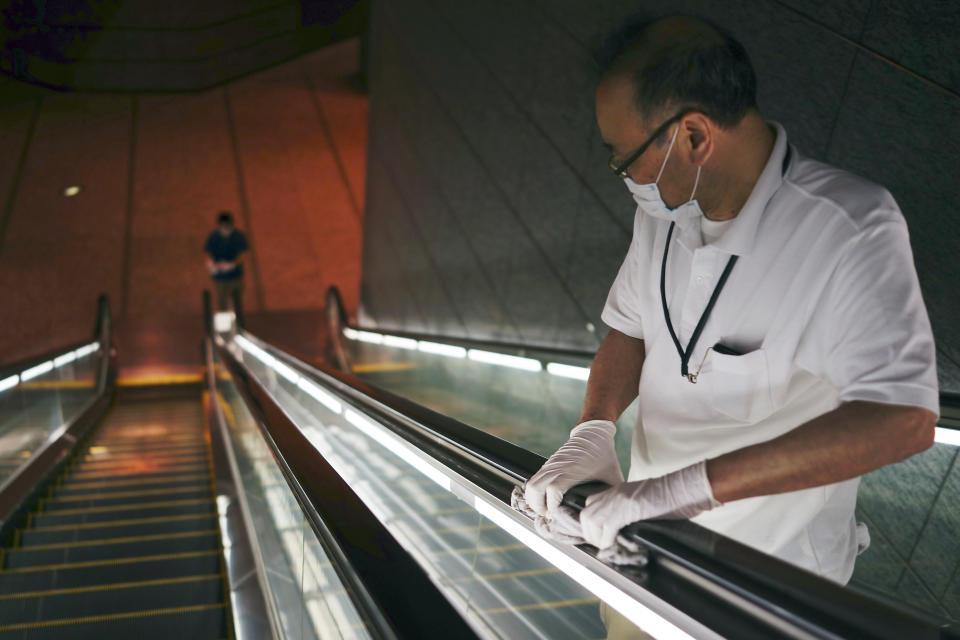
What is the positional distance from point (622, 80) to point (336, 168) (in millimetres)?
12857

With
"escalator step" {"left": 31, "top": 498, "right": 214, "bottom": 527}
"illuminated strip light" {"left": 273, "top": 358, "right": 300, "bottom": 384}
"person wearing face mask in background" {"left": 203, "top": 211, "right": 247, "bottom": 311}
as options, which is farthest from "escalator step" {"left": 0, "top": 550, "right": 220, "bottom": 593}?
"person wearing face mask in background" {"left": 203, "top": 211, "right": 247, "bottom": 311}

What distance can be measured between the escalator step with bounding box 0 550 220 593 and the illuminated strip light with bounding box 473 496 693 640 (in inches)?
112

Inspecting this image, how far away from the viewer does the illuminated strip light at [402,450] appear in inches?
63.9

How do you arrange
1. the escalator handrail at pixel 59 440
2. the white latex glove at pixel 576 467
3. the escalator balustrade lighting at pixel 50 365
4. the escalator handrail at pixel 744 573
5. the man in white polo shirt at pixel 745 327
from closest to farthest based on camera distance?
1. the escalator handrail at pixel 744 573
2. the man in white polo shirt at pixel 745 327
3. the white latex glove at pixel 576 467
4. the escalator handrail at pixel 59 440
5. the escalator balustrade lighting at pixel 50 365

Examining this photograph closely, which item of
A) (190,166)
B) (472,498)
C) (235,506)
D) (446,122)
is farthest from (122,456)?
(190,166)

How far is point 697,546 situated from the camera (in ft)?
2.87

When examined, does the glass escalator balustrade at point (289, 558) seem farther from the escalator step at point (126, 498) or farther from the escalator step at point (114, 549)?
the escalator step at point (126, 498)

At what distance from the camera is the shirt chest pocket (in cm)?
123

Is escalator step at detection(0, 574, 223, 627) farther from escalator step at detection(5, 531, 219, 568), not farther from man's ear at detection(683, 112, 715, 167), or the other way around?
man's ear at detection(683, 112, 715, 167)

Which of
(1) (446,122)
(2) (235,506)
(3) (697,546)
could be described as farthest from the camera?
(1) (446,122)

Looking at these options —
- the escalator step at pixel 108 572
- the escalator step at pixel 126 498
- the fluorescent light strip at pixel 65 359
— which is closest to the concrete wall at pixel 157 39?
the fluorescent light strip at pixel 65 359

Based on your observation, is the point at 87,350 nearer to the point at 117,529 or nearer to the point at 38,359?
the point at 38,359

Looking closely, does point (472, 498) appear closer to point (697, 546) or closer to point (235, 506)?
point (697, 546)

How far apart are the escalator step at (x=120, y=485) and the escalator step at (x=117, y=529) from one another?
0.70 meters
